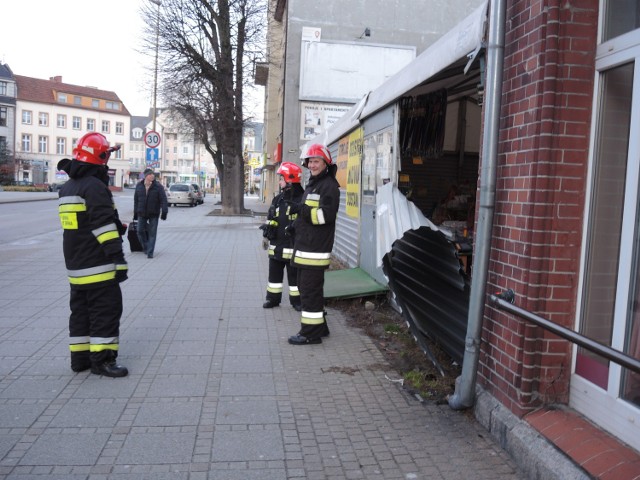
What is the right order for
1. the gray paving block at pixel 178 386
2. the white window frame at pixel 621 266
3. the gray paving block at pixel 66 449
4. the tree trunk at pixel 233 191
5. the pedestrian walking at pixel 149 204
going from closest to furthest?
the white window frame at pixel 621 266, the gray paving block at pixel 66 449, the gray paving block at pixel 178 386, the pedestrian walking at pixel 149 204, the tree trunk at pixel 233 191

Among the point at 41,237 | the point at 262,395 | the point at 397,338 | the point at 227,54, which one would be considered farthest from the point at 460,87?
the point at 227,54

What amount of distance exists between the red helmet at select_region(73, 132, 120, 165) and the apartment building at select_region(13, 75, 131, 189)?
73.4 m

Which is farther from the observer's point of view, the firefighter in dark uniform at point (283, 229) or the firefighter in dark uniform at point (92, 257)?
the firefighter in dark uniform at point (283, 229)

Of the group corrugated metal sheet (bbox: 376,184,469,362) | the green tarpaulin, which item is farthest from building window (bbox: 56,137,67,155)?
corrugated metal sheet (bbox: 376,184,469,362)

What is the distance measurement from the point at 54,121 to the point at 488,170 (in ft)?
275

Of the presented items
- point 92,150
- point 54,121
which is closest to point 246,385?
point 92,150

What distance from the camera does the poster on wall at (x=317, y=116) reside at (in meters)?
26.0

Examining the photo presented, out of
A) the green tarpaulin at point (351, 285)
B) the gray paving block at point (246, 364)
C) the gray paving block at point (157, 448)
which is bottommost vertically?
the gray paving block at point (157, 448)

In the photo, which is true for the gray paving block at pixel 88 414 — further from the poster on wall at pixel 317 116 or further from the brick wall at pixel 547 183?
the poster on wall at pixel 317 116

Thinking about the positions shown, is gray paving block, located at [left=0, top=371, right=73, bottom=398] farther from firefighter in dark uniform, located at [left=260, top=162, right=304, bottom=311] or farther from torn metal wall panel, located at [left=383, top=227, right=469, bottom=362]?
firefighter in dark uniform, located at [left=260, top=162, right=304, bottom=311]

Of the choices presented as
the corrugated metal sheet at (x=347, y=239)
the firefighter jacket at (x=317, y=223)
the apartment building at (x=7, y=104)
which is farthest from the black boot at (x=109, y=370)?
the apartment building at (x=7, y=104)

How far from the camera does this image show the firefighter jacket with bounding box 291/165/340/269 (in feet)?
18.6

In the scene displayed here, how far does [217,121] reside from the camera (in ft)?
87.6

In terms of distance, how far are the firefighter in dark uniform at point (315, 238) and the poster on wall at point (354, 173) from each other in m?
3.26
